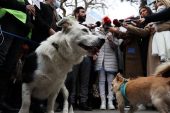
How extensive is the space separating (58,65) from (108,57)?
4.03 metres

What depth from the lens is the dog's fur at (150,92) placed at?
18.2 feet

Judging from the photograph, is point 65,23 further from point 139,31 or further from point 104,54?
point 104,54

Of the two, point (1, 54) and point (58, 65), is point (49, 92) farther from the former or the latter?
point (1, 54)

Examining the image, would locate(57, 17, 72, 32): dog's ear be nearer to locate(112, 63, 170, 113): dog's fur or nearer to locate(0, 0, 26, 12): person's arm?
locate(0, 0, 26, 12): person's arm

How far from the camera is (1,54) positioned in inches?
209

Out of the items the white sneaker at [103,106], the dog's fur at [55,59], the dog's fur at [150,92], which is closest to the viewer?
the dog's fur at [55,59]

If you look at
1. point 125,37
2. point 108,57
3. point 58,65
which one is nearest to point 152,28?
point 125,37

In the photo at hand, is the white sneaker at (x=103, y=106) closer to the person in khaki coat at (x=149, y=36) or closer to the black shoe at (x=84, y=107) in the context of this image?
the black shoe at (x=84, y=107)

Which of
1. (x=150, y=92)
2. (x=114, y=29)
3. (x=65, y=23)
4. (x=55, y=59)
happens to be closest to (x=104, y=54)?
(x=114, y=29)

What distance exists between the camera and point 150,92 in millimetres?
5824

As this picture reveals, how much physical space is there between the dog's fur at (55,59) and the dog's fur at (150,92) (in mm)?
1056

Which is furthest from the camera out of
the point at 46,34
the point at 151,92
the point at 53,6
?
the point at 53,6

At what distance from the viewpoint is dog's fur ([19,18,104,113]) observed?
17.7 feet

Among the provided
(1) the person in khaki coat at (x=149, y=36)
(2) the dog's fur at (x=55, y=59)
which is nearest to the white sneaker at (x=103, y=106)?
(1) the person in khaki coat at (x=149, y=36)
